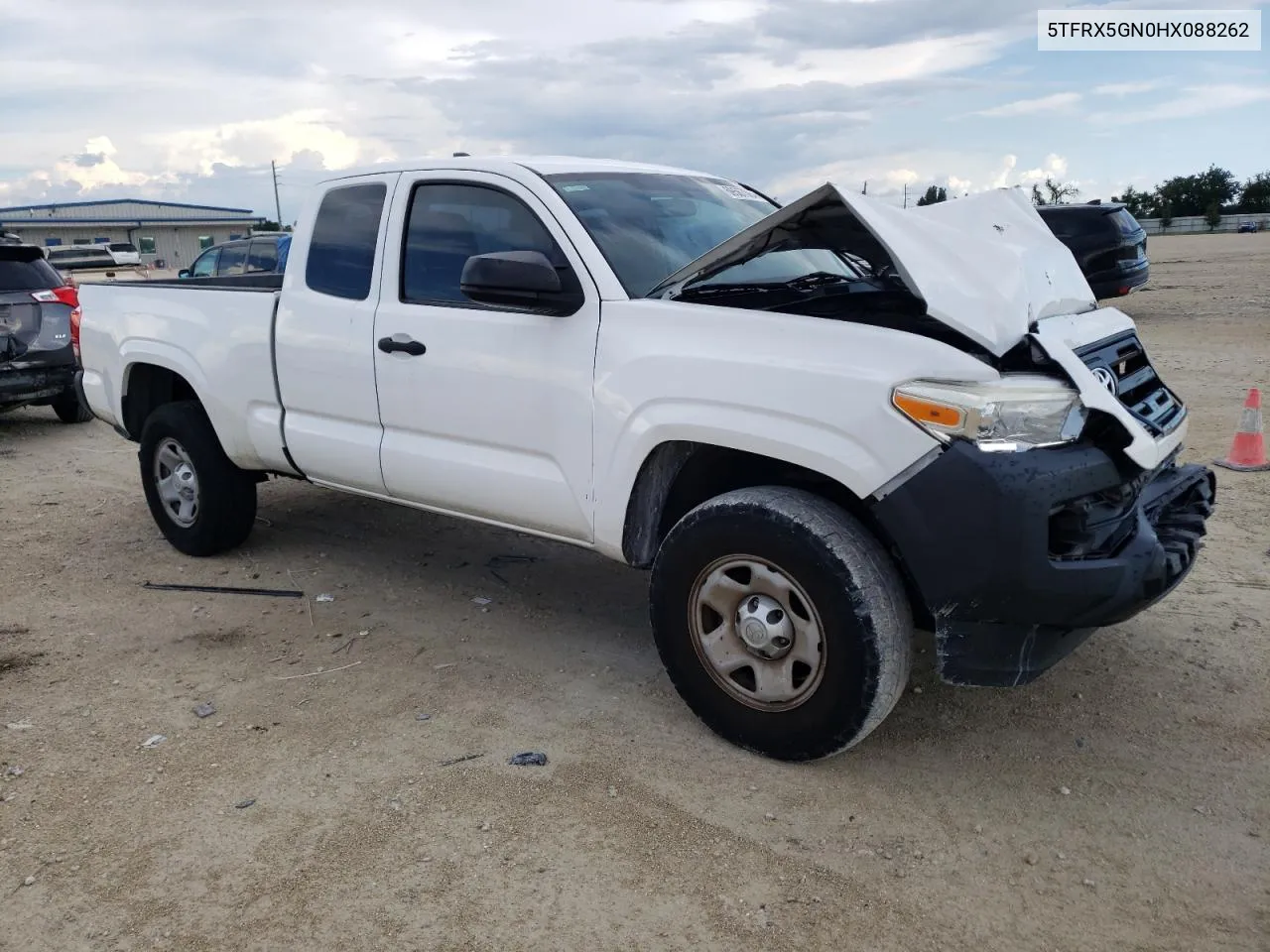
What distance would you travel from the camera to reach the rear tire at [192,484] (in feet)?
18.1

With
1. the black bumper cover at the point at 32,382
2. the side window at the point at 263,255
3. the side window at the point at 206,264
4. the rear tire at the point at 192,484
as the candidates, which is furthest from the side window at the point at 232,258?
the rear tire at the point at 192,484

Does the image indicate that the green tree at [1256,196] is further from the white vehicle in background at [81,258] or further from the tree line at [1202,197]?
the white vehicle in background at [81,258]

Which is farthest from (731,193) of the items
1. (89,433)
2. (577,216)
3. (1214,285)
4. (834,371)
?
(1214,285)

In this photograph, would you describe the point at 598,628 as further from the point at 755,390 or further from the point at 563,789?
the point at 755,390

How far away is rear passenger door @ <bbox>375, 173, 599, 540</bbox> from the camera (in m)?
3.87

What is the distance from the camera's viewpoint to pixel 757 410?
332cm

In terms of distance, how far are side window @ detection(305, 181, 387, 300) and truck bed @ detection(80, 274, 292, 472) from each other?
1.14ft

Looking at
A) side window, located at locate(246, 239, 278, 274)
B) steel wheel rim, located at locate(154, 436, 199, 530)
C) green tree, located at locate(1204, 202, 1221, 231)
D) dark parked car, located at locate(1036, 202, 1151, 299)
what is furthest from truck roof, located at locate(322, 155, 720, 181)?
green tree, located at locate(1204, 202, 1221, 231)

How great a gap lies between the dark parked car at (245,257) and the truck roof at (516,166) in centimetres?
1123

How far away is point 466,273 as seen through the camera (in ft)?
12.1

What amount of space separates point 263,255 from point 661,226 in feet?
43.9

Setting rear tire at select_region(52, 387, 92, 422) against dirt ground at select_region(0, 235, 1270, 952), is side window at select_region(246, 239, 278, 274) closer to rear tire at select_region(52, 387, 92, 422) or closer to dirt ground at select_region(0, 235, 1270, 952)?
rear tire at select_region(52, 387, 92, 422)

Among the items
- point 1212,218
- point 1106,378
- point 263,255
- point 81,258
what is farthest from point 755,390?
point 1212,218

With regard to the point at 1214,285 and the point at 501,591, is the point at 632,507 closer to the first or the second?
the point at 501,591
